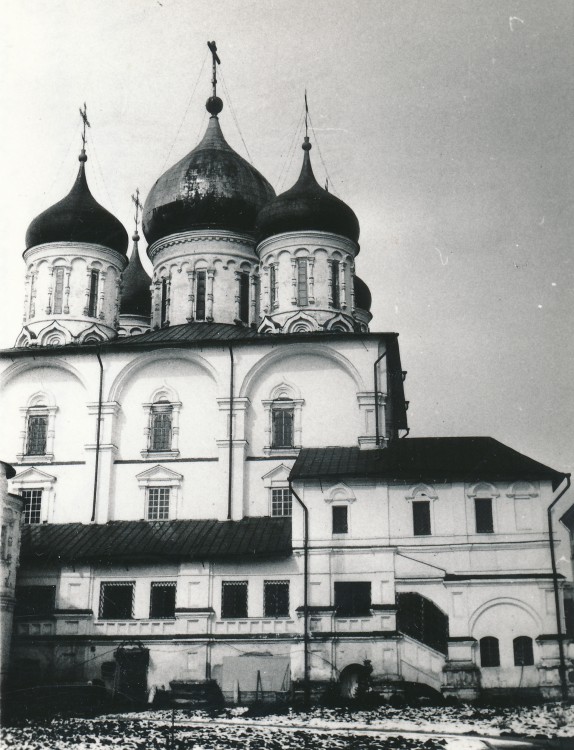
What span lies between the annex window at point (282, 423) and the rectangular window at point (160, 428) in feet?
10.3

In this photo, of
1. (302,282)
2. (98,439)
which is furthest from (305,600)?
(302,282)

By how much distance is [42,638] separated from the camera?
25.9 meters

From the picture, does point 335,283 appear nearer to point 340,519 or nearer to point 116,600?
point 340,519

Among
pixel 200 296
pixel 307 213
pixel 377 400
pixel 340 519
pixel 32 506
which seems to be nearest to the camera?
pixel 340 519

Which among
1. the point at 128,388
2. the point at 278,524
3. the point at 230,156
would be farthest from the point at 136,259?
the point at 278,524

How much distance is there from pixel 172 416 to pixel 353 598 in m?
8.03

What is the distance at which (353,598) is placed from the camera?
82.2ft

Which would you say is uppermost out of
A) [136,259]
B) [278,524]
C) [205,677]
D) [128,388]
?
[136,259]

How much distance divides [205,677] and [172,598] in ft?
7.62

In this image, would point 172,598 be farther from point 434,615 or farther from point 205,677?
point 434,615

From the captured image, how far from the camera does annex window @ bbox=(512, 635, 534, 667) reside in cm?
2412

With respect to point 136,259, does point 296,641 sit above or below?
below

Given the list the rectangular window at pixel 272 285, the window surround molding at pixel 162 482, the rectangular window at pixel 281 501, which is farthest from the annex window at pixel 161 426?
the rectangular window at pixel 272 285

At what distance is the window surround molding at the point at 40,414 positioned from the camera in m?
29.3
